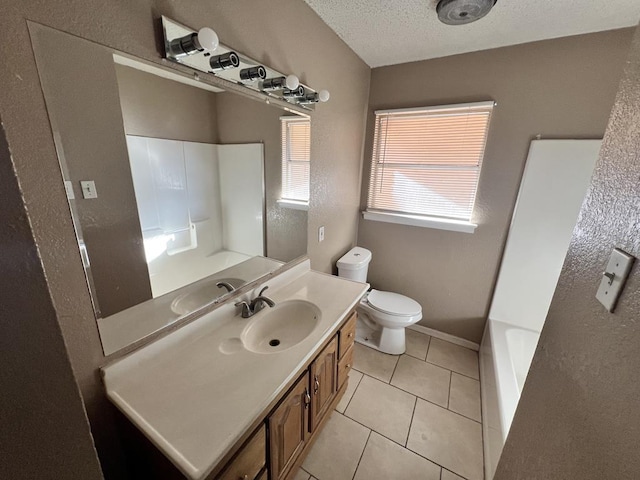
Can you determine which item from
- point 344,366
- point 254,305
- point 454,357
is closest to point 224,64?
point 254,305

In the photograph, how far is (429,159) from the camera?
2174 millimetres

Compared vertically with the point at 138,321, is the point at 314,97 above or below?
above

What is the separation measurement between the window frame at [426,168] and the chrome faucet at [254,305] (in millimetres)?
1485

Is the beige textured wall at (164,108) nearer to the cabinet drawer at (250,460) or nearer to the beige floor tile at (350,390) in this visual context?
the cabinet drawer at (250,460)

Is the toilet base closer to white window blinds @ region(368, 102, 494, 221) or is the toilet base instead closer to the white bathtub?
the white bathtub

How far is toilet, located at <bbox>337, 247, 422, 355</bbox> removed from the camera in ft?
6.86

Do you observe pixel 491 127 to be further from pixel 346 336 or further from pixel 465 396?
pixel 465 396

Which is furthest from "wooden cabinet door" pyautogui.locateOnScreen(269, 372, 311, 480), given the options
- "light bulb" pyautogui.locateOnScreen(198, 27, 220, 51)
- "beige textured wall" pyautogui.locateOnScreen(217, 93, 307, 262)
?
"light bulb" pyautogui.locateOnScreen(198, 27, 220, 51)

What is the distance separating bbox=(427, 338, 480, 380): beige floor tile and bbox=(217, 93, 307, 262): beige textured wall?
1517 millimetres

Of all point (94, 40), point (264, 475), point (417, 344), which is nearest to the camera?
point (94, 40)

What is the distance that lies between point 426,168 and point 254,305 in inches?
70.5

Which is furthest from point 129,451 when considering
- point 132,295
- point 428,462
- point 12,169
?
point 428,462

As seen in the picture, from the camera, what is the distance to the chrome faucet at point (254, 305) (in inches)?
50.1

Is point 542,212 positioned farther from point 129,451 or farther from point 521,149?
point 129,451
